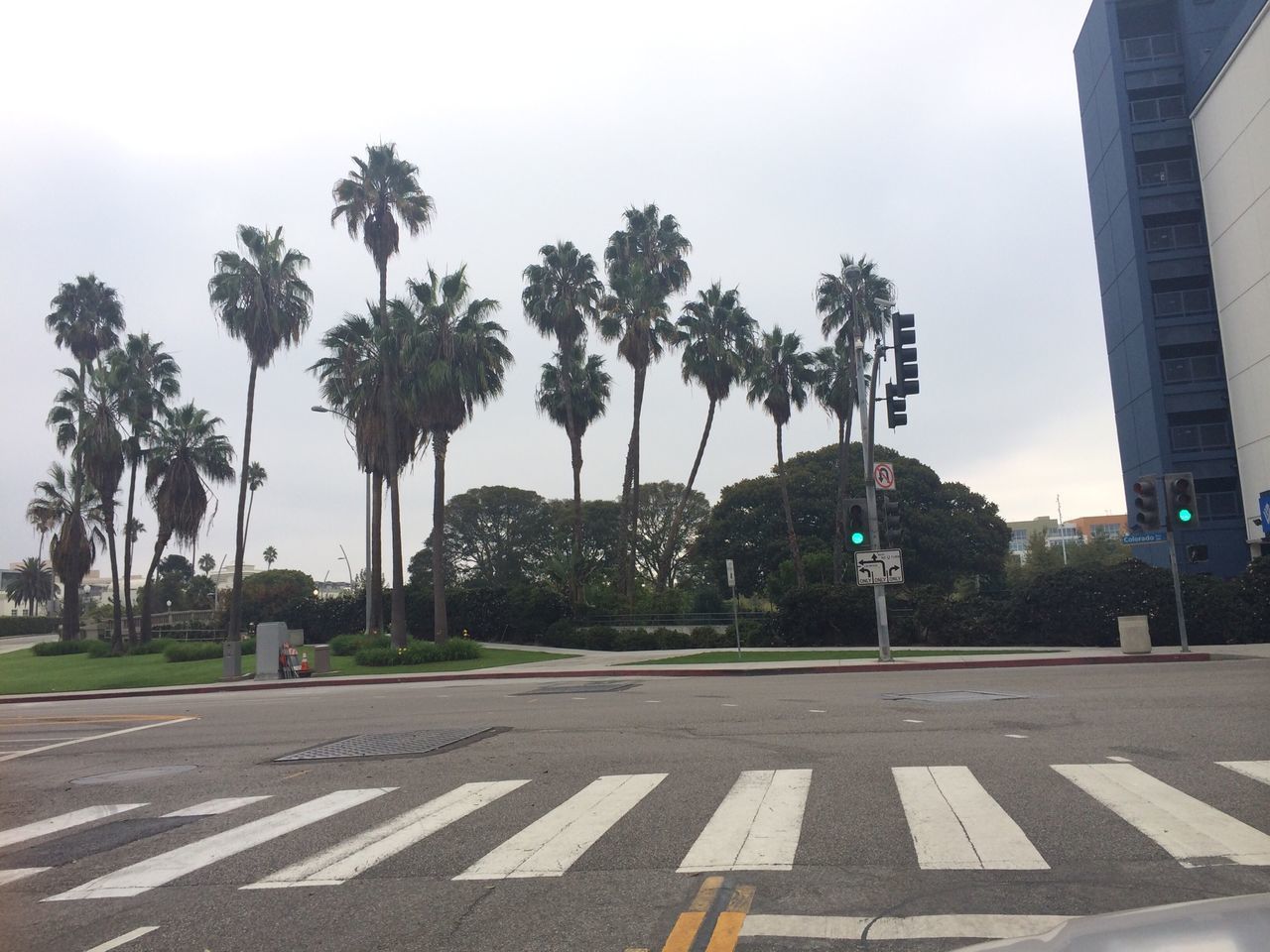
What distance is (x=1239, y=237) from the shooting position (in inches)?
1681

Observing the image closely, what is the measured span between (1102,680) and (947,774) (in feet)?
31.4

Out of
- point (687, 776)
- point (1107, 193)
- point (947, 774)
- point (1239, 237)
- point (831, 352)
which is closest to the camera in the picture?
point (947, 774)

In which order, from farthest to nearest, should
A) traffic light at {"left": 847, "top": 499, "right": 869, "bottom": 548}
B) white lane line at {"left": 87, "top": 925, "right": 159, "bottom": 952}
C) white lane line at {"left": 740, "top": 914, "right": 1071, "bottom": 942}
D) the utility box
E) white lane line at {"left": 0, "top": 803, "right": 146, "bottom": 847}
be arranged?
1. traffic light at {"left": 847, "top": 499, "right": 869, "bottom": 548}
2. the utility box
3. white lane line at {"left": 0, "top": 803, "right": 146, "bottom": 847}
4. white lane line at {"left": 87, "top": 925, "right": 159, "bottom": 952}
5. white lane line at {"left": 740, "top": 914, "right": 1071, "bottom": 942}

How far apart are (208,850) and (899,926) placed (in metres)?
4.89

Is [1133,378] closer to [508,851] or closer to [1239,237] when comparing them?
[1239,237]

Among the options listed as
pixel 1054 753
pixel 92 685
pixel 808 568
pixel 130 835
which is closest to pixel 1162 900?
pixel 1054 753

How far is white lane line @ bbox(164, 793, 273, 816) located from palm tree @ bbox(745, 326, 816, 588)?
3970 cm

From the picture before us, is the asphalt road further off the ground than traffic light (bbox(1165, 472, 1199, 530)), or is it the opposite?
traffic light (bbox(1165, 472, 1199, 530))

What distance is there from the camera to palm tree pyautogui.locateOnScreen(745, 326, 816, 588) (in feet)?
155

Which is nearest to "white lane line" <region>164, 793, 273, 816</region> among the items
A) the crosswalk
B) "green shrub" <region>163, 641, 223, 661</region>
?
the crosswalk

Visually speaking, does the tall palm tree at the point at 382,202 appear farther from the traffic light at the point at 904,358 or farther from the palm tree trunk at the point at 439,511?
the traffic light at the point at 904,358

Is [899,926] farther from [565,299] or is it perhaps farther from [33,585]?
[33,585]

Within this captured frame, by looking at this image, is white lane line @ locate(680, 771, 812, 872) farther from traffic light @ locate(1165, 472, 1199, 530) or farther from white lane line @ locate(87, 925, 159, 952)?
traffic light @ locate(1165, 472, 1199, 530)

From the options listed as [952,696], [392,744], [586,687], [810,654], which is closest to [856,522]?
[810,654]
